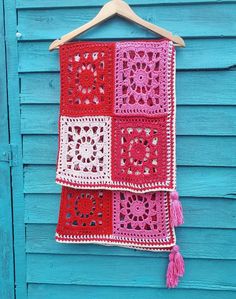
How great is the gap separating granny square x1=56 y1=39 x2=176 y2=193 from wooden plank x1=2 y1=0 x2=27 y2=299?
0.61 feet

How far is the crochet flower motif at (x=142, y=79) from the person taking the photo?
128 centimetres

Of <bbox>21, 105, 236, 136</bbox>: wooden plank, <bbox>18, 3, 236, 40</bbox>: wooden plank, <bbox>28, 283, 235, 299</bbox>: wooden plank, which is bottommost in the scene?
<bbox>28, 283, 235, 299</bbox>: wooden plank

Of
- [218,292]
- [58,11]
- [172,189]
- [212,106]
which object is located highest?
[58,11]

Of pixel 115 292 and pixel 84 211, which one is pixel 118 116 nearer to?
pixel 84 211

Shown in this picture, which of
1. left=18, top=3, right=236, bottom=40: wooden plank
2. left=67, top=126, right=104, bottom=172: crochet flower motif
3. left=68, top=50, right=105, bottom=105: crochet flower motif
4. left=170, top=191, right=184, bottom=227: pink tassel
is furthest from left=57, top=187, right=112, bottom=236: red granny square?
left=18, top=3, right=236, bottom=40: wooden plank

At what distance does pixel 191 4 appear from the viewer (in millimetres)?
1308

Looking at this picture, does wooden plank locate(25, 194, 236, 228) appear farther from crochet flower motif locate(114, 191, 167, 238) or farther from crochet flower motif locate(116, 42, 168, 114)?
crochet flower motif locate(116, 42, 168, 114)

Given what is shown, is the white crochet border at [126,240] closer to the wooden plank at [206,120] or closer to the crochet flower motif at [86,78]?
the wooden plank at [206,120]

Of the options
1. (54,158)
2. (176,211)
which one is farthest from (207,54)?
(54,158)

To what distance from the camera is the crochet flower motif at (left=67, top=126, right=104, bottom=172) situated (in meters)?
1.32

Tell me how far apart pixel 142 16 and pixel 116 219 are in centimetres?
70

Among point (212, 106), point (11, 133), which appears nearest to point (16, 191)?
point (11, 133)

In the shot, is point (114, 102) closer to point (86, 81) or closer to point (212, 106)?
point (86, 81)

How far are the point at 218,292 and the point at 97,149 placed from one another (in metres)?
0.69
